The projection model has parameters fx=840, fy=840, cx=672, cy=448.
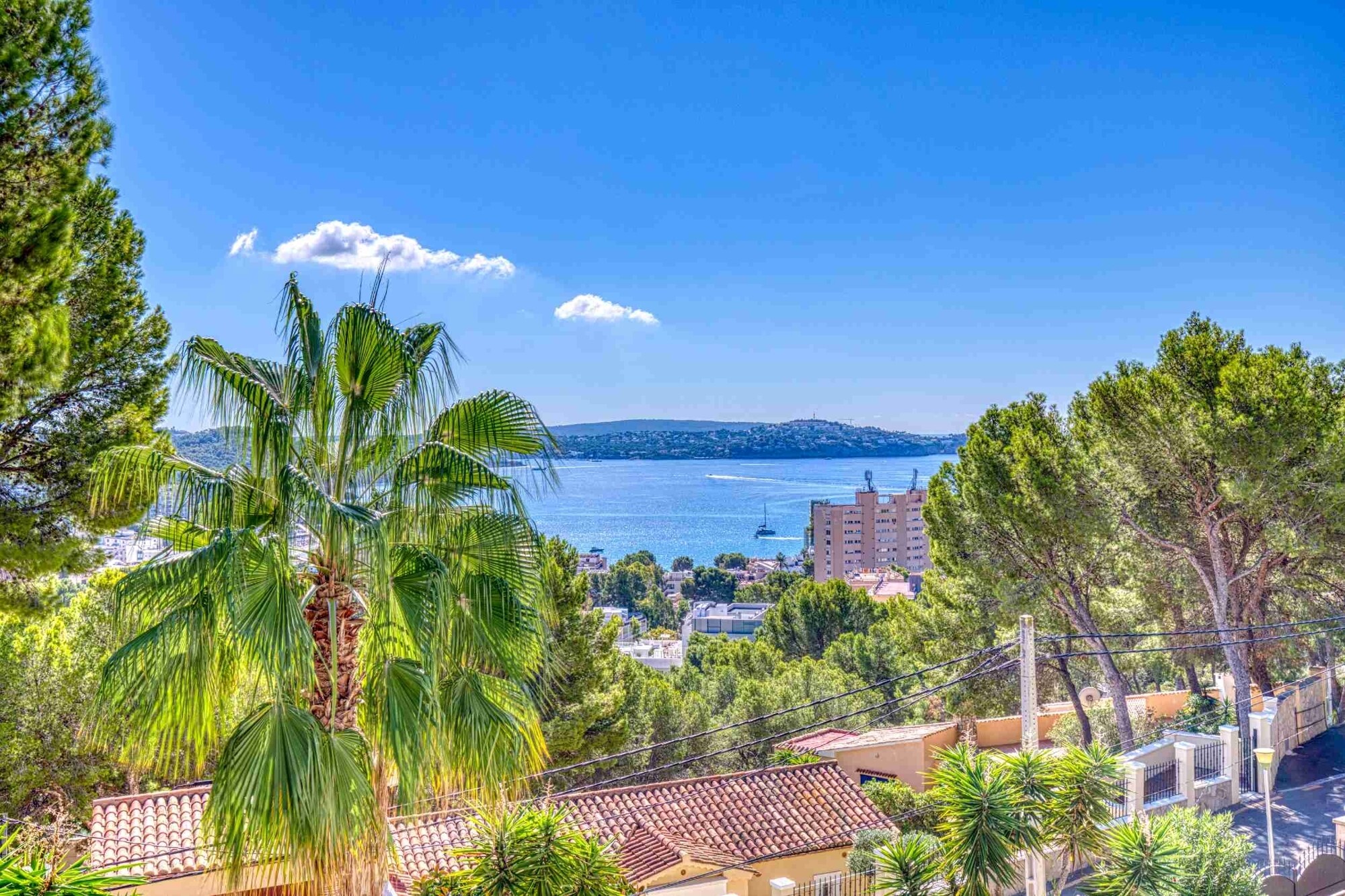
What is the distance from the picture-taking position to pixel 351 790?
3582 mm

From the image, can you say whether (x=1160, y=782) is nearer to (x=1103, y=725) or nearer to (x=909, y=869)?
(x=1103, y=725)

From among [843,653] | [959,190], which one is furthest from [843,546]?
[959,190]

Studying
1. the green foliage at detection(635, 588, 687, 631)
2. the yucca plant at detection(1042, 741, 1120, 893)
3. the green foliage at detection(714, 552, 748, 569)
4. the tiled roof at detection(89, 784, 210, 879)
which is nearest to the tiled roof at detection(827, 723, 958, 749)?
the yucca plant at detection(1042, 741, 1120, 893)

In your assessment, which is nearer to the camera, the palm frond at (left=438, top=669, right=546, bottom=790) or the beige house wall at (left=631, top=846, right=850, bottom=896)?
the palm frond at (left=438, top=669, right=546, bottom=790)

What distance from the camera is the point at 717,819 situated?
1158 cm

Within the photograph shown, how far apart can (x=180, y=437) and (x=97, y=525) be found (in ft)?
10.6

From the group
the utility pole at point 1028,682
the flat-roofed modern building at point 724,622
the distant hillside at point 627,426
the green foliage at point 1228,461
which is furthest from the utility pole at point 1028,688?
the distant hillside at point 627,426

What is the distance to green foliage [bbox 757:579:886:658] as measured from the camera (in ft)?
118

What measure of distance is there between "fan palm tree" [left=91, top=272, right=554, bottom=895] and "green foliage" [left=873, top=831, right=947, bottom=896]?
338 cm

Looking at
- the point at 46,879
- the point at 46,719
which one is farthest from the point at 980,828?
the point at 46,719

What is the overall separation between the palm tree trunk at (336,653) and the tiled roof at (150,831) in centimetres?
508

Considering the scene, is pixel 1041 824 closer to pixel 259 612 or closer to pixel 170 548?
pixel 259 612

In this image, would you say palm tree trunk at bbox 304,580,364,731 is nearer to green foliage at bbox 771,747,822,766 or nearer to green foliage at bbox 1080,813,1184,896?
green foliage at bbox 1080,813,1184,896

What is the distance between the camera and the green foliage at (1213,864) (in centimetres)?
649
